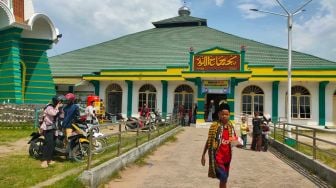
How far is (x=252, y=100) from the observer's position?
28.1 meters

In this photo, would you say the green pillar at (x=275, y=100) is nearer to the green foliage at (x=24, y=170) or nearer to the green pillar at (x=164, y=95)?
the green pillar at (x=164, y=95)

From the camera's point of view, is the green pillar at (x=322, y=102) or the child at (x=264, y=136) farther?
the green pillar at (x=322, y=102)

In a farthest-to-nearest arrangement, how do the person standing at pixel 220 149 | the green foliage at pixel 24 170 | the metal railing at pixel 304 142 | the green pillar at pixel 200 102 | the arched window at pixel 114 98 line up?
the arched window at pixel 114 98 → the green pillar at pixel 200 102 → the metal railing at pixel 304 142 → the green foliage at pixel 24 170 → the person standing at pixel 220 149

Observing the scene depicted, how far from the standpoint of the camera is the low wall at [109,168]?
286 inches

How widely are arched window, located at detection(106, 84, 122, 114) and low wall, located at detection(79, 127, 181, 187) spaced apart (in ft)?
59.5

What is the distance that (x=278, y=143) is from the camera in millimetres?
15625

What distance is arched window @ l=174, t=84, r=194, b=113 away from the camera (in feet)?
96.5

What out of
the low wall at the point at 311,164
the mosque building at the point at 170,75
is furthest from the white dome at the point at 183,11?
the low wall at the point at 311,164

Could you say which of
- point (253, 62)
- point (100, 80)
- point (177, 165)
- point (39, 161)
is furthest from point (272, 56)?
point (39, 161)

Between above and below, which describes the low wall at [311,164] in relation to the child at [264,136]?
below

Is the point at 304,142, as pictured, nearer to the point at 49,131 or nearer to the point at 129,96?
the point at 49,131

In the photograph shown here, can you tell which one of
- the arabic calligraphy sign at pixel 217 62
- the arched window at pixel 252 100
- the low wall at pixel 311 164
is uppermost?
the arabic calligraphy sign at pixel 217 62

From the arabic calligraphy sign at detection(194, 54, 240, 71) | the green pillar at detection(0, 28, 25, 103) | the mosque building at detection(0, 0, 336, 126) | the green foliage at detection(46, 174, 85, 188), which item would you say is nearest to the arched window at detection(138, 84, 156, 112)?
the mosque building at detection(0, 0, 336, 126)

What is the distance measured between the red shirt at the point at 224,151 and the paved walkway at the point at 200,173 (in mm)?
2062
